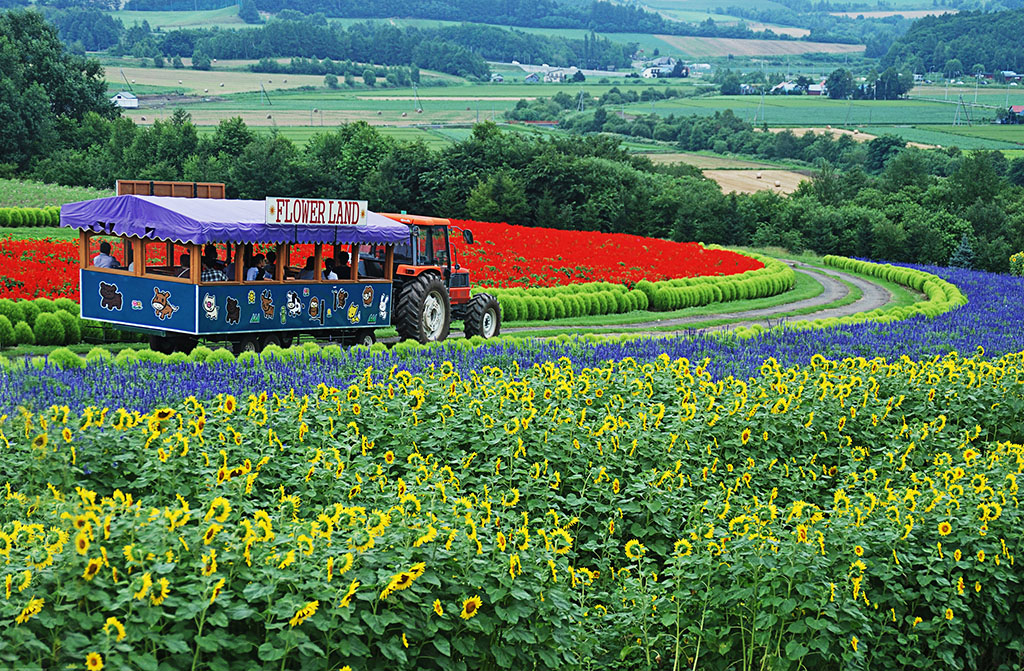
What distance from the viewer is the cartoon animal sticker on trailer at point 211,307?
1633 centimetres

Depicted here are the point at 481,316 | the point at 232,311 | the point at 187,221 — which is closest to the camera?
the point at 187,221

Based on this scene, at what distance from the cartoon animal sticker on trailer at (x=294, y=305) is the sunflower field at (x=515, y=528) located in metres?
5.27

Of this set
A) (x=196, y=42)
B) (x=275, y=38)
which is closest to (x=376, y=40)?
(x=275, y=38)

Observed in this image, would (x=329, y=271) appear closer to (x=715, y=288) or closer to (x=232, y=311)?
(x=232, y=311)

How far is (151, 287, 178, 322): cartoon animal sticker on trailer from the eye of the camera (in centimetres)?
1648

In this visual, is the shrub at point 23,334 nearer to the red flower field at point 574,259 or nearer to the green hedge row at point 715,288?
the red flower field at point 574,259

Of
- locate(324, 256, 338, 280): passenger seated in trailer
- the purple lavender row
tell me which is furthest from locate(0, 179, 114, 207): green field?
the purple lavender row

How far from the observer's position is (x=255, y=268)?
1728 centimetres

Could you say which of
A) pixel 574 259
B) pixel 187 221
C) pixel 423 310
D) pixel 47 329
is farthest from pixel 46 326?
pixel 574 259

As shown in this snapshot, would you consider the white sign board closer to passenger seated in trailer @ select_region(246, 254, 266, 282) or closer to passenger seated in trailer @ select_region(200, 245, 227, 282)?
passenger seated in trailer @ select_region(246, 254, 266, 282)

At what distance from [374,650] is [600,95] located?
16360cm

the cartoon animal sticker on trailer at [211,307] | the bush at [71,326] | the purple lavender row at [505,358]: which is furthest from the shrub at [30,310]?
the purple lavender row at [505,358]

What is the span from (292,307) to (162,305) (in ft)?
6.64

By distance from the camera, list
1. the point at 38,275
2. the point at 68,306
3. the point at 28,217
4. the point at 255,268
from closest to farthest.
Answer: the point at 255,268 → the point at 68,306 → the point at 38,275 → the point at 28,217
